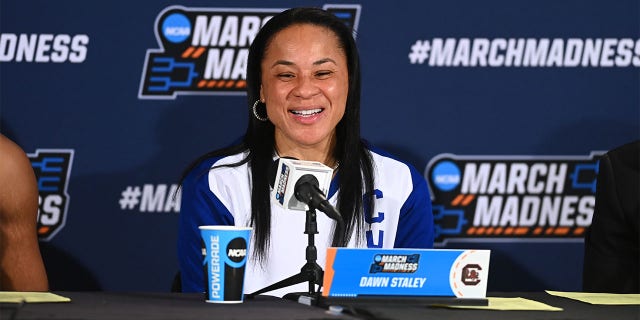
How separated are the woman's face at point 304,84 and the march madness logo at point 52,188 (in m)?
1.03

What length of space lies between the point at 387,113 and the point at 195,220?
45.0 inches

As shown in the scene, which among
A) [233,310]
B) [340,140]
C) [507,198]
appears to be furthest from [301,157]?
[507,198]

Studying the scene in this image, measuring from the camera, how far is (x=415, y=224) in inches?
99.6

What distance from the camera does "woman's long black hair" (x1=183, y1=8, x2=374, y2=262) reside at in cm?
244

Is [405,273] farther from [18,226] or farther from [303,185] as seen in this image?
[18,226]

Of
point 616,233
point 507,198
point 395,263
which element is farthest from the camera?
point 507,198

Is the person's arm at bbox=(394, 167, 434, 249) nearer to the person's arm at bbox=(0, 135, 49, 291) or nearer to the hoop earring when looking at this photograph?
the hoop earring

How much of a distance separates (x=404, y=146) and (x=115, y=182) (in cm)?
104

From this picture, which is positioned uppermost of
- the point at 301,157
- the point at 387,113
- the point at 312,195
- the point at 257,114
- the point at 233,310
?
the point at 387,113

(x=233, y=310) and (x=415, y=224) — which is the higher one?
(x=415, y=224)

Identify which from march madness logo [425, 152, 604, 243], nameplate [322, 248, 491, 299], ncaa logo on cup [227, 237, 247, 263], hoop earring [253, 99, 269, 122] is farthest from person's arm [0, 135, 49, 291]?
march madness logo [425, 152, 604, 243]

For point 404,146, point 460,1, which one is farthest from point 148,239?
point 460,1

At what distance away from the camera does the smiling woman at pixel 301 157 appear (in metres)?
2.40

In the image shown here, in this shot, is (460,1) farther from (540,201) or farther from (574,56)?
(540,201)
